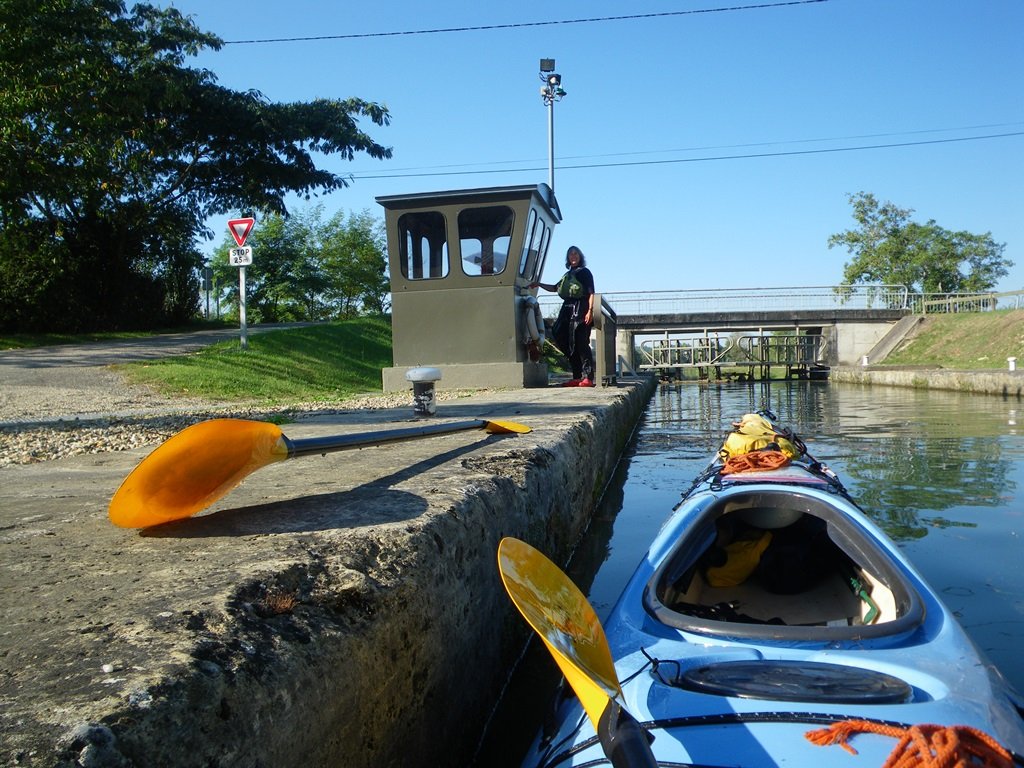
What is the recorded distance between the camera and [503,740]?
2605mm

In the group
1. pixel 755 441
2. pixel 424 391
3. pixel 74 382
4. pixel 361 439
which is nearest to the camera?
pixel 361 439

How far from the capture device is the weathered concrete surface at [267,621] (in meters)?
1.16

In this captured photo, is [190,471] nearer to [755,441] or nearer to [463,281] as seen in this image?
[755,441]

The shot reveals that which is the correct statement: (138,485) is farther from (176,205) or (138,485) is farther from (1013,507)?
(176,205)

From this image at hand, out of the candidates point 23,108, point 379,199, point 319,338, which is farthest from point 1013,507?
point 23,108

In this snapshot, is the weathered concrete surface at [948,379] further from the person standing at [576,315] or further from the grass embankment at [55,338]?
the grass embankment at [55,338]

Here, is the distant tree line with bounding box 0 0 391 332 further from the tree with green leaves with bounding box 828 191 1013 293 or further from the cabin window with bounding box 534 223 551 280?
the tree with green leaves with bounding box 828 191 1013 293

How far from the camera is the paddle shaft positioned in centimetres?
276

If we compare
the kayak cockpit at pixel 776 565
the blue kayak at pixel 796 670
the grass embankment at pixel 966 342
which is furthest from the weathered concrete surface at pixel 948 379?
the blue kayak at pixel 796 670

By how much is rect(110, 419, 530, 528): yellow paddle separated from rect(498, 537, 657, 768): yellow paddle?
888mm

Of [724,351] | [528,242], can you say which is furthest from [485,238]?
[724,351]

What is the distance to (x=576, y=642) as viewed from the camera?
1.85 meters

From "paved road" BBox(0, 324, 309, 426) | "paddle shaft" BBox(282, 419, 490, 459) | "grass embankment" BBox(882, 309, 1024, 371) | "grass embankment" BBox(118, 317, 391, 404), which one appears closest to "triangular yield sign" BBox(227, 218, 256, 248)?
"grass embankment" BBox(118, 317, 391, 404)

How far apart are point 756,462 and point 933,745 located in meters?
2.45
